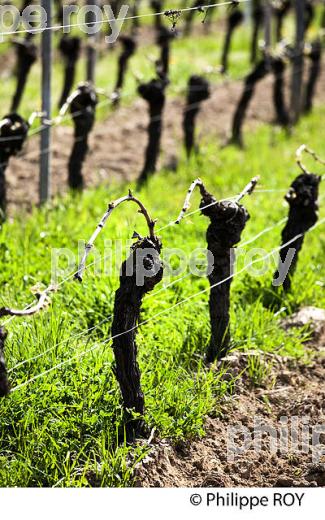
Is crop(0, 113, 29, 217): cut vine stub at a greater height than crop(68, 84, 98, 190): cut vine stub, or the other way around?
crop(68, 84, 98, 190): cut vine stub

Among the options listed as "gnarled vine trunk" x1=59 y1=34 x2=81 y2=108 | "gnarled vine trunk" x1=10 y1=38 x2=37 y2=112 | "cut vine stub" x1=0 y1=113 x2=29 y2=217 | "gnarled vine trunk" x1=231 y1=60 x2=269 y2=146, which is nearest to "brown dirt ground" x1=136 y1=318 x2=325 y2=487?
"cut vine stub" x1=0 y1=113 x2=29 y2=217

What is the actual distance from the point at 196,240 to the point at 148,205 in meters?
0.95

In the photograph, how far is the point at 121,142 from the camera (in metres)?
8.86

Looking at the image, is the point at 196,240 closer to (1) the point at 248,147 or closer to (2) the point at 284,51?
(1) the point at 248,147

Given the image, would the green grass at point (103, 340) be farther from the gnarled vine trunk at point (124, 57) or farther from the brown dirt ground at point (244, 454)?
the gnarled vine trunk at point (124, 57)

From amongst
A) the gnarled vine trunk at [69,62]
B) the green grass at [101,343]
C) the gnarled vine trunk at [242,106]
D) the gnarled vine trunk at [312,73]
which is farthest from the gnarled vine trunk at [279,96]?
the green grass at [101,343]

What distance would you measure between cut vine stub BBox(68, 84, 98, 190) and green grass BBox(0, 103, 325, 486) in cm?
19

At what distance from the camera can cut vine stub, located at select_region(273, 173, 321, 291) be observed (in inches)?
191

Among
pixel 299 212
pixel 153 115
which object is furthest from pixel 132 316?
pixel 153 115

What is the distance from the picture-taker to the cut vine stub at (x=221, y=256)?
4020 millimetres

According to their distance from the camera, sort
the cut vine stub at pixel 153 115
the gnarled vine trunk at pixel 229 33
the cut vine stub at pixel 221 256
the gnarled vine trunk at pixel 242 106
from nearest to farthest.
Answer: the cut vine stub at pixel 221 256 < the cut vine stub at pixel 153 115 < the gnarled vine trunk at pixel 242 106 < the gnarled vine trunk at pixel 229 33

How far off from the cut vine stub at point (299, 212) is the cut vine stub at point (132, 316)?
1.67m

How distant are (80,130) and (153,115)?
96 centimetres

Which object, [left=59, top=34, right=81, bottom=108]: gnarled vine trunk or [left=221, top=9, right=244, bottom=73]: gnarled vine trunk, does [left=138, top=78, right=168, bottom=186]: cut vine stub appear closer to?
[left=59, top=34, right=81, bottom=108]: gnarled vine trunk
